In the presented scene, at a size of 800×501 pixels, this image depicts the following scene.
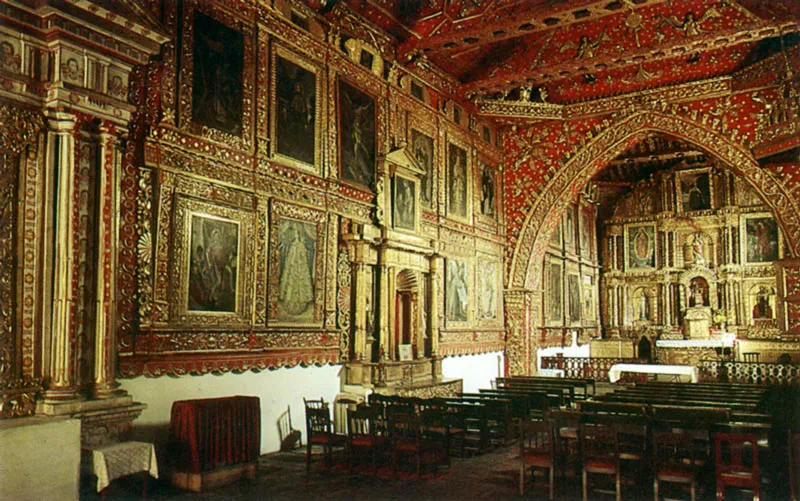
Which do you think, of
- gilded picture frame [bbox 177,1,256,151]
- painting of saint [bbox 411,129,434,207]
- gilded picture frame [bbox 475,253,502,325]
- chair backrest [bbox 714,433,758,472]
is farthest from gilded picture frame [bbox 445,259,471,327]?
chair backrest [bbox 714,433,758,472]

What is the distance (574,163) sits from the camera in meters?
16.9

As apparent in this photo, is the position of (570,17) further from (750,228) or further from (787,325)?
(750,228)

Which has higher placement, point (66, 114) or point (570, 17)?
point (570, 17)

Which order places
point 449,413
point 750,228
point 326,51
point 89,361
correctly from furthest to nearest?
point 750,228
point 326,51
point 449,413
point 89,361

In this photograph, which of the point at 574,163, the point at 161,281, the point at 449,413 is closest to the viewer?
the point at 161,281

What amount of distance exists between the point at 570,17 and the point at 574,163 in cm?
565

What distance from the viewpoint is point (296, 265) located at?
1040cm

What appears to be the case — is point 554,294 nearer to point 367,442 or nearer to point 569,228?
point 569,228

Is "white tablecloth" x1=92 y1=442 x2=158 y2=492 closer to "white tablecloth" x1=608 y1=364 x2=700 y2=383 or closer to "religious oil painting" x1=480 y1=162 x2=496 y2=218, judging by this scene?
"religious oil painting" x1=480 y1=162 x2=496 y2=218

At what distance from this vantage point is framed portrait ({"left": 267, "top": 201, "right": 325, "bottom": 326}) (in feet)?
32.6

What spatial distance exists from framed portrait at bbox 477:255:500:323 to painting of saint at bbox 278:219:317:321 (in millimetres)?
6344

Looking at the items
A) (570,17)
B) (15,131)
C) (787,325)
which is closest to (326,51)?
(570,17)

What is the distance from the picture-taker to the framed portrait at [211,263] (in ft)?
27.8

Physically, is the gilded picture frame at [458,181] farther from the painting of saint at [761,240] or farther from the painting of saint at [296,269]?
the painting of saint at [761,240]
